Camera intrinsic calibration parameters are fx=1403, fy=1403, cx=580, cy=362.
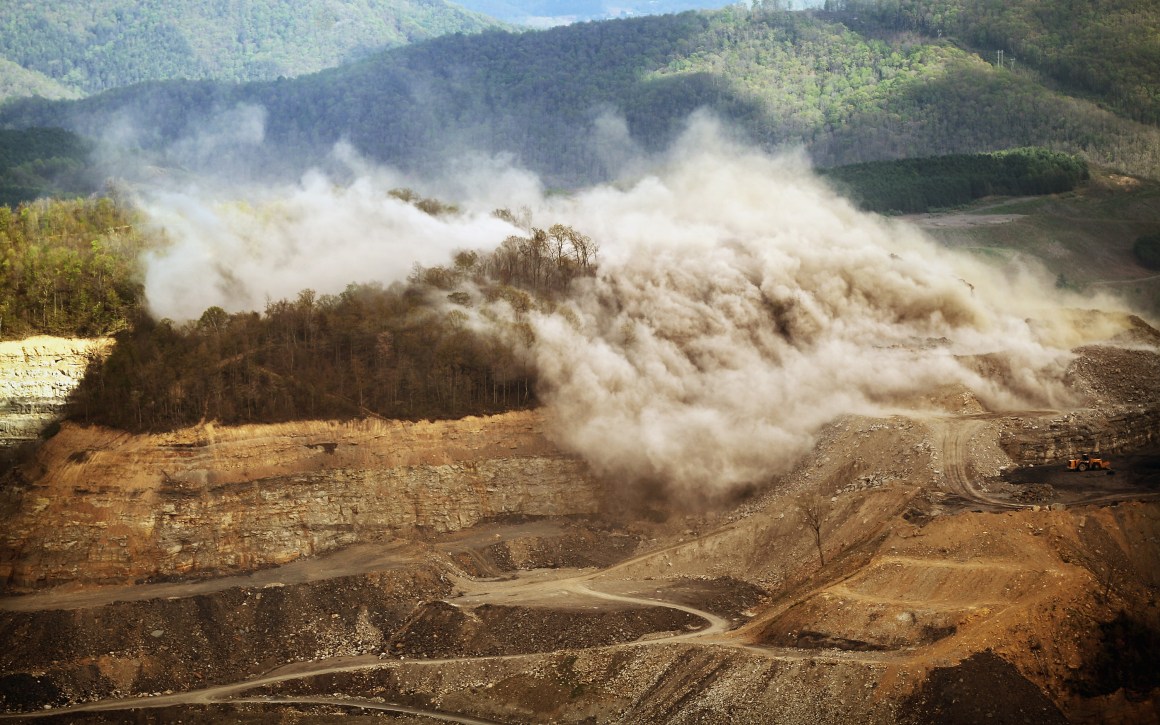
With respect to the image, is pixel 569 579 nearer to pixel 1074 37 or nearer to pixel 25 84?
pixel 1074 37

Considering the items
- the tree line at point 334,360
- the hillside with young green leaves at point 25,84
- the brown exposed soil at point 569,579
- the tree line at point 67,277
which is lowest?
the brown exposed soil at point 569,579

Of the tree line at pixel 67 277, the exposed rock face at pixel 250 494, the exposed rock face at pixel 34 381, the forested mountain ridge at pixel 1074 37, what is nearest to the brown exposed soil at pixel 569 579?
the exposed rock face at pixel 250 494

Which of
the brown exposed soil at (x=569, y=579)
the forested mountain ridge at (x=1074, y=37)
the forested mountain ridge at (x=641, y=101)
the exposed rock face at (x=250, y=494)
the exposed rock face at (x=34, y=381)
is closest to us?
the brown exposed soil at (x=569, y=579)

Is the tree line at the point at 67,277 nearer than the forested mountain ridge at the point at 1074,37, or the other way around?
the tree line at the point at 67,277

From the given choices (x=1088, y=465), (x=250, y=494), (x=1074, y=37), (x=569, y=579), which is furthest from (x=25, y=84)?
(x=1088, y=465)

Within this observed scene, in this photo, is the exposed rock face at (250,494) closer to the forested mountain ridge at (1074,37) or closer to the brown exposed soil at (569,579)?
the brown exposed soil at (569,579)

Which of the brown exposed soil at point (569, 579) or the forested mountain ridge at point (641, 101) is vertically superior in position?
the forested mountain ridge at point (641, 101)

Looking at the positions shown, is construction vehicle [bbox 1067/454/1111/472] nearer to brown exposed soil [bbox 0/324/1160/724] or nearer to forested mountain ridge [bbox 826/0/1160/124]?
brown exposed soil [bbox 0/324/1160/724]

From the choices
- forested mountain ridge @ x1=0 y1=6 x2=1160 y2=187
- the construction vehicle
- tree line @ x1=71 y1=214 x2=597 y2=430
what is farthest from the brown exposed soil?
forested mountain ridge @ x1=0 y1=6 x2=1160 y2=187
